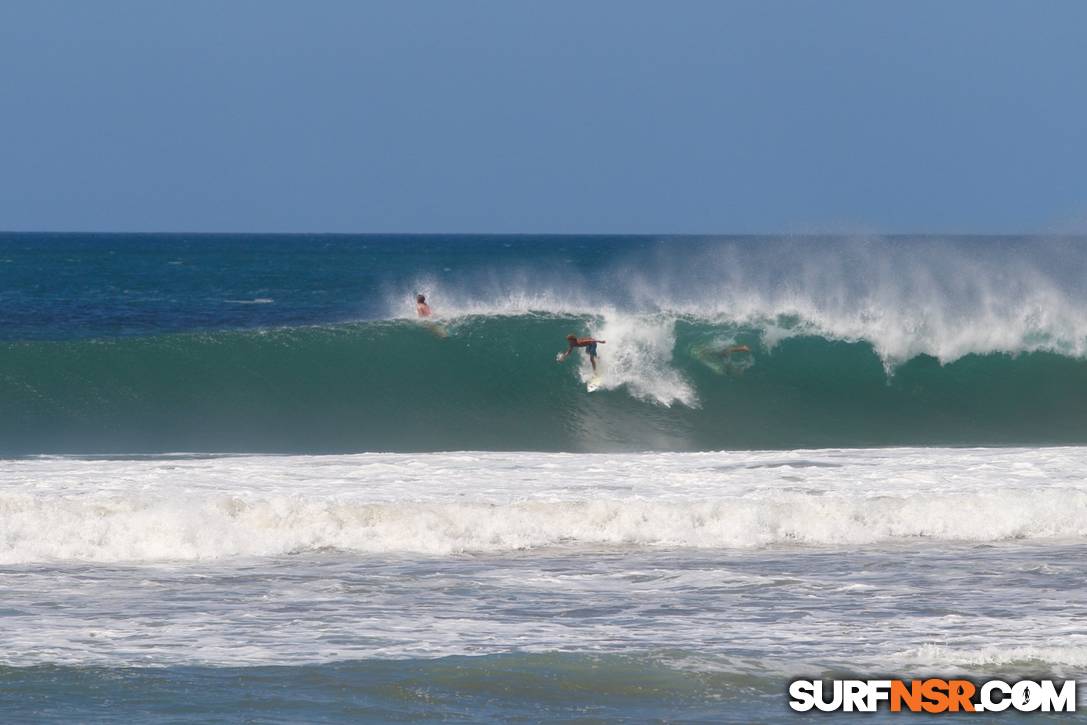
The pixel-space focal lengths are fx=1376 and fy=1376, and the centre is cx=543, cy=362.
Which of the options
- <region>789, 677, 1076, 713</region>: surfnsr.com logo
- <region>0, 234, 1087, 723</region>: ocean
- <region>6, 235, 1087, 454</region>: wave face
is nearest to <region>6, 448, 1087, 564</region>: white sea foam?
<region>0, 234, 1087, 723</region>: ocean

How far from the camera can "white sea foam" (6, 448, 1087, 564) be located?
33.6 feet

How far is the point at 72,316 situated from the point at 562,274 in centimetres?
3259

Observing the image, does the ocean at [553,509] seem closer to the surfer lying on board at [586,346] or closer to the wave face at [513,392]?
the wave face at [513,392]

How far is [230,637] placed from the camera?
7.61 meters

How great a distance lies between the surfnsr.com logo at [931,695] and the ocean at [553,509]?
0.12m

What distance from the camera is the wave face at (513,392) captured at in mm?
17953

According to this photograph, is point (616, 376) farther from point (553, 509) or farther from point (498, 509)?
point (498, 509)

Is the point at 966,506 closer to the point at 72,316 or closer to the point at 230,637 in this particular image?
the point at 230,637

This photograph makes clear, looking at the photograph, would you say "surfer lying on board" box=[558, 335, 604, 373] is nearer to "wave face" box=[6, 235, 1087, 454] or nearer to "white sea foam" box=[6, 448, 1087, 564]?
"wave face" box=[6, 235, 1087, 454]

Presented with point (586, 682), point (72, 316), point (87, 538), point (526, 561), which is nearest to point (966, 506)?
point (526, 561)

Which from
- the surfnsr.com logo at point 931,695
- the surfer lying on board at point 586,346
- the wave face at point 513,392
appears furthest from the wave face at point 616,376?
the surfnsr.com logo at point 931,695

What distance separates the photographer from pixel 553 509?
1079 cm

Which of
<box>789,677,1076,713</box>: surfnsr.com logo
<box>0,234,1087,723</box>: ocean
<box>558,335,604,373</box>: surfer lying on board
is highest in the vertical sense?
<box>558,335,604,373</box>: surfer lying on board

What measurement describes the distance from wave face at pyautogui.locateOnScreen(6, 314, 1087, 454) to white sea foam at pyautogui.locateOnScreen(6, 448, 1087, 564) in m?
4.97
